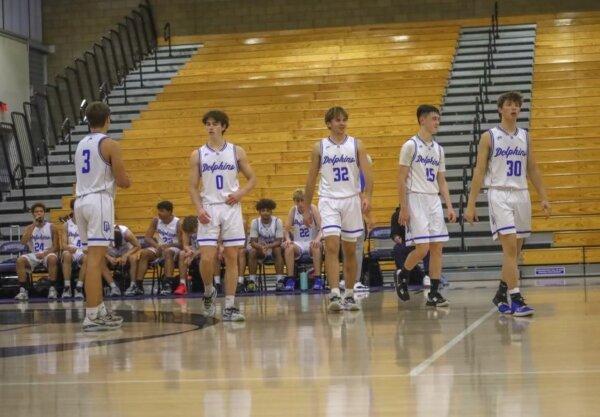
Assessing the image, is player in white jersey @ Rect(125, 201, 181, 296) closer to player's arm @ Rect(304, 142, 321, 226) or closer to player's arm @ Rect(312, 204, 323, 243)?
player's arm @ Rect(312, 204, 323, 243)

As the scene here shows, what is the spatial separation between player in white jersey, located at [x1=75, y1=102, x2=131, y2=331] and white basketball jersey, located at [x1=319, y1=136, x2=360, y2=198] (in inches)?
71.3

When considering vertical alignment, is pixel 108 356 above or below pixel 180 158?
below

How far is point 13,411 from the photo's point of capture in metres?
4.58

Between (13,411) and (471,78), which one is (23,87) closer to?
(471,78)

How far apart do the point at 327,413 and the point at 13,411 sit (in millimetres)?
1256

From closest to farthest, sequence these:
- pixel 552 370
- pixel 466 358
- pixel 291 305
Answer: pixel 552 370
pixel 466 358
pixel 291 305

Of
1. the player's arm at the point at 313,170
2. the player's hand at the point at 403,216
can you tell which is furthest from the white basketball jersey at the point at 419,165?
the player's arm at the point at 313,170

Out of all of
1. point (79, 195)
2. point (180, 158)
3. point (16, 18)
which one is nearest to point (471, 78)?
point (180, 158)

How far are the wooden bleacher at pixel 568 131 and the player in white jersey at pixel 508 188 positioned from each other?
23.0 feet

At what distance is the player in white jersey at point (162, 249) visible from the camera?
14586mm

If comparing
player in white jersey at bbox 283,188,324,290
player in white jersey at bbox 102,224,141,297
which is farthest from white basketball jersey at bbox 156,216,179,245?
player in white jersey at bbox 283,188,324,290

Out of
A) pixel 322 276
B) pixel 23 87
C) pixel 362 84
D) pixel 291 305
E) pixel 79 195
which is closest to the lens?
pixel 79 195

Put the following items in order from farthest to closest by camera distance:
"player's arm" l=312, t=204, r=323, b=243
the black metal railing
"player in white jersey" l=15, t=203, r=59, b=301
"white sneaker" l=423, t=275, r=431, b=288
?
the black metal railing, "player in white jersey" l=15, t=203, r=59, b=301, "white sneaker" l=423, t=275, r=431, b=288, "player's arm" l=312, t=204, r=323, b=243

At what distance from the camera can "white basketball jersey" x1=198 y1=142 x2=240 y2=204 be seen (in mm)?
9188
